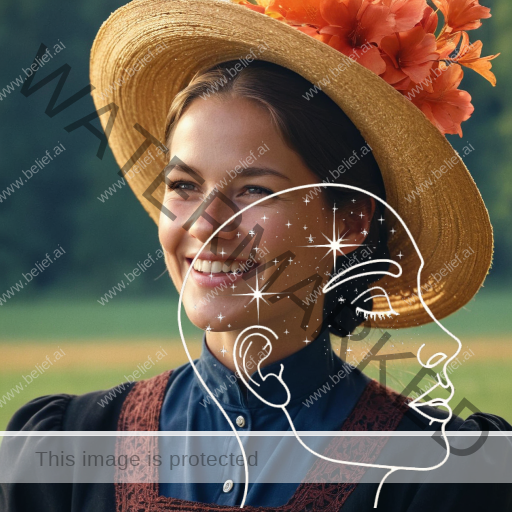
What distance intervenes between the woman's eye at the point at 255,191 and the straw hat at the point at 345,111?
0.19 metres

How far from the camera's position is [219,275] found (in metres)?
1.04

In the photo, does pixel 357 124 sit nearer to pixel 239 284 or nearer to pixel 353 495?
pixel 239 284

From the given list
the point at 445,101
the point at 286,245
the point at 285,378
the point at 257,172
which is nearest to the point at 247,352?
the point at 285,378

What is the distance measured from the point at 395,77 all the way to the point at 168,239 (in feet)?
1.51

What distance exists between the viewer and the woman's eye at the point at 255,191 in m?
1.03

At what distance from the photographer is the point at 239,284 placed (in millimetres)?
1030

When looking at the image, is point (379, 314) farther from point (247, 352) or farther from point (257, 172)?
point (257, 172)

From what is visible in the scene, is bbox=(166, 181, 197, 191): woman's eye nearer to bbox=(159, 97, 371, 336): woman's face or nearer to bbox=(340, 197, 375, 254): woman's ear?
bbox=(159, 97, 371, 336): woman's face

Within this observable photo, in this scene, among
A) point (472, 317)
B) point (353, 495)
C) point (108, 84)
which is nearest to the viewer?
point (353, 495)

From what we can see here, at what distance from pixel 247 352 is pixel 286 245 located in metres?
0.21

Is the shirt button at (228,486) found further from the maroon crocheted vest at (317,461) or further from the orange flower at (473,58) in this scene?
the orange flower at (473,58)

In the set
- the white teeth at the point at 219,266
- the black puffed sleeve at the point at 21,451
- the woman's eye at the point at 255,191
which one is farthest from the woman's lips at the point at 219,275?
the black puffed sleeve at the point at 21,451

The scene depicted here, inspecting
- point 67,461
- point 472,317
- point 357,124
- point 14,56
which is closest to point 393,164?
point 357,124

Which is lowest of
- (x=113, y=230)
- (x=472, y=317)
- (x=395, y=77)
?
(x=472, y=317)
